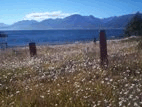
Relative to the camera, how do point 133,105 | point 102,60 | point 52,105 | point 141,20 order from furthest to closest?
point 141,20, point 102,60, point 52,105, point 133,105

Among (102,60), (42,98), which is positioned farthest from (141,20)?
(42,98)

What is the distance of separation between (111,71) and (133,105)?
341 centimetres

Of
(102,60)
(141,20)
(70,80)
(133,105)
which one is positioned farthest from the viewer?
(141,20)

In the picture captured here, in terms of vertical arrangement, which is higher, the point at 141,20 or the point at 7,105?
the point at 141,20

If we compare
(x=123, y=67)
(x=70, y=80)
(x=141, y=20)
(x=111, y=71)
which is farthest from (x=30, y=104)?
(x=141, y=20)

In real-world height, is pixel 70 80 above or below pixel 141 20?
below

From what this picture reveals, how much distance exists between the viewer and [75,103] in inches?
190

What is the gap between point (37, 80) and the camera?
7266 mm


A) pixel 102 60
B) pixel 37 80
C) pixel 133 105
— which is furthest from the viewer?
pixel 102 60

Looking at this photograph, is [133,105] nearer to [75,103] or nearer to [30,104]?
[75,103]

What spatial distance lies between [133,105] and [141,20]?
59.8m

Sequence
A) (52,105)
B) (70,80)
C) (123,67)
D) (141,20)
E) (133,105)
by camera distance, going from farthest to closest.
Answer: (141,20) < (123,67) < (70,80) < (52,105) < (133,105)

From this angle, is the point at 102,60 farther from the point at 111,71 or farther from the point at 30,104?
the point at 30,104

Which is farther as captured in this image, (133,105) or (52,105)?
(52,105)
